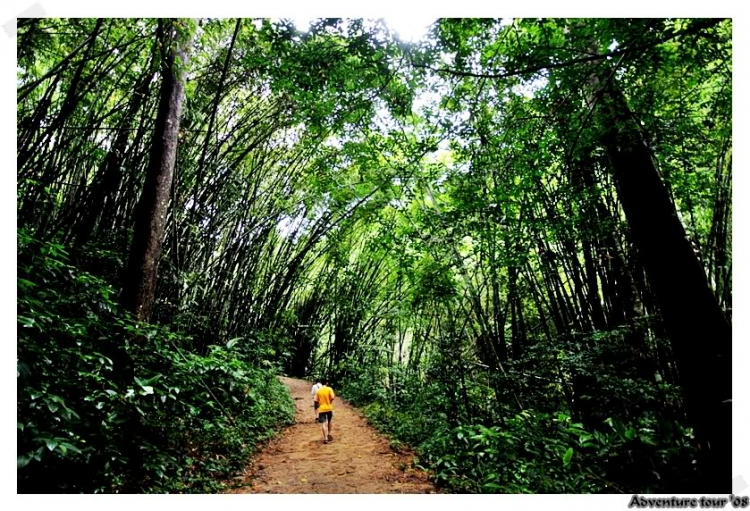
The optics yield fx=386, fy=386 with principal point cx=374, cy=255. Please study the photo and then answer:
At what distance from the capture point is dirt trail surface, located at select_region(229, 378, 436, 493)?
2.74 metres

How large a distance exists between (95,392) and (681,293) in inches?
114

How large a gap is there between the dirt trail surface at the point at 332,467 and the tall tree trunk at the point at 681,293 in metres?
1.62

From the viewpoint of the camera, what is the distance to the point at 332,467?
3.29 meters

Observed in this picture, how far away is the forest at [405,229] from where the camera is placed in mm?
1843

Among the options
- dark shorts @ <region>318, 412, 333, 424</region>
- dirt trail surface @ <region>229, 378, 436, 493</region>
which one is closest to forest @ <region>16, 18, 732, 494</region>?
dirt trail surface @ <region>229, 378, 436, 493</region>

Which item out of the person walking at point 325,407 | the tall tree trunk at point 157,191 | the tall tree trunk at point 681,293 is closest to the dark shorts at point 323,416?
the person walking at point 325,407

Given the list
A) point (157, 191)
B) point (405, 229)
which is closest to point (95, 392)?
point (157, 191)

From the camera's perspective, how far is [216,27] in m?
2.84

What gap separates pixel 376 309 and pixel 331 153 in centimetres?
542

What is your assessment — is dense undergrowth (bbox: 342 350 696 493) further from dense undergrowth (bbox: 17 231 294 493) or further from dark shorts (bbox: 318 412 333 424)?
dense undergrowth (bbox: 17 231 294 493)

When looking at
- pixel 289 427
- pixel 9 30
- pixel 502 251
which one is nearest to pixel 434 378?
pixel 289 427

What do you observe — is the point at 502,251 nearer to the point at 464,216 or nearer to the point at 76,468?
the point at 464,216

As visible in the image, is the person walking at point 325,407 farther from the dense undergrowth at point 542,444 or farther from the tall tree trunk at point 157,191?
the tall tree trunk at point 157,191

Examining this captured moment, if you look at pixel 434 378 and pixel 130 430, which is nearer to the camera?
pixel 130 430
